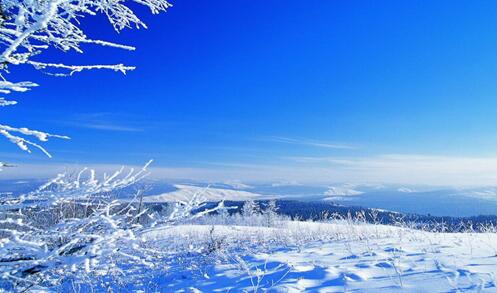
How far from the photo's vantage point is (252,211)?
55.2m

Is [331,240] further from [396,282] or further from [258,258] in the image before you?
[396,282]

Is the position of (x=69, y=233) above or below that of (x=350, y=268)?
above

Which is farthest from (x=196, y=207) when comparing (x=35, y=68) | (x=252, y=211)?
(x=252, y=211)

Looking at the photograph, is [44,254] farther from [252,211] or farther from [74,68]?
[252,211]

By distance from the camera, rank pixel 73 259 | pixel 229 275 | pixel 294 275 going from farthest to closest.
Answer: pixel 229 275, pixel 294 275, pixel 73 259

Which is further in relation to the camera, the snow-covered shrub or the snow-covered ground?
the snow-covered ground

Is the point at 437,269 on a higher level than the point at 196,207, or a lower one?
lower

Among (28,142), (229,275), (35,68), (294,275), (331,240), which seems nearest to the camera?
(28,142)

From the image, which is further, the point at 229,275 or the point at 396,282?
the point at 229,275

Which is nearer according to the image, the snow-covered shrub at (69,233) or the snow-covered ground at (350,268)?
the snow-covered shrub at (69,233)

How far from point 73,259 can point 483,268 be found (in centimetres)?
494

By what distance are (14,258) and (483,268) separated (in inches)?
201

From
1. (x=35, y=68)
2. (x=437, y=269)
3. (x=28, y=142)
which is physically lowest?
(x=437, y=269)

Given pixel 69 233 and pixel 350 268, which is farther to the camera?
pixel 350 268
